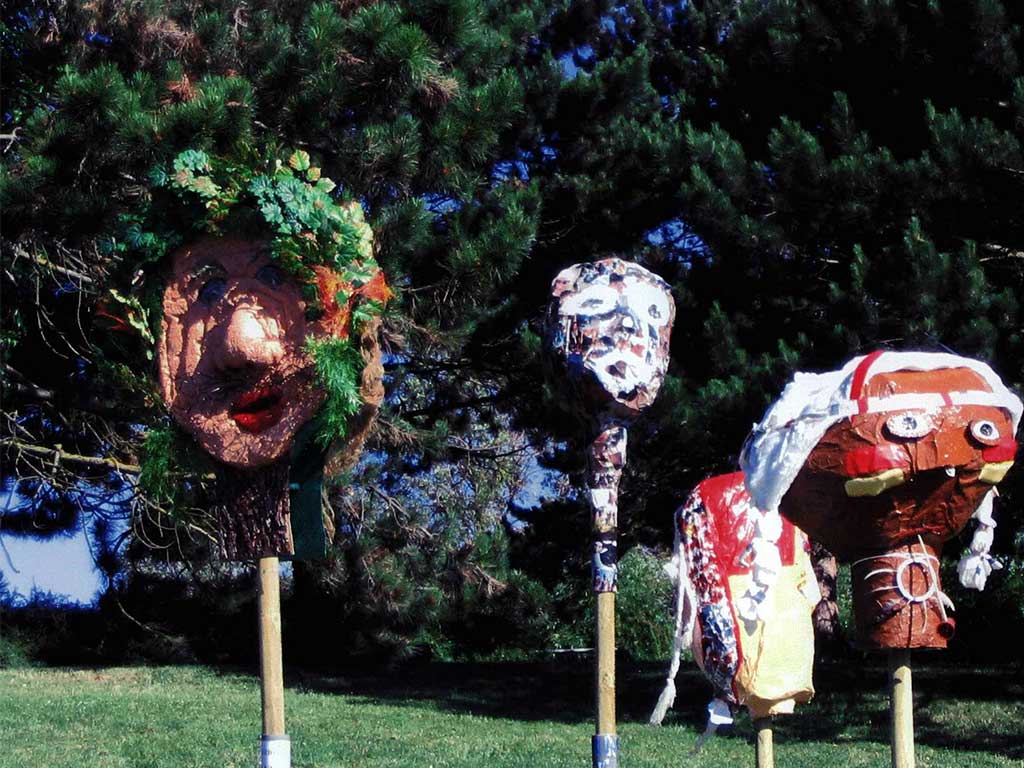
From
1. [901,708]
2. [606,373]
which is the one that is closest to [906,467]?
[901,708]

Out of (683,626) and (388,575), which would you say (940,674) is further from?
(683,626)

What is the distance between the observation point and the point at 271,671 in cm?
398

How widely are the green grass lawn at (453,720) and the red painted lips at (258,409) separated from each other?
11.8 ft

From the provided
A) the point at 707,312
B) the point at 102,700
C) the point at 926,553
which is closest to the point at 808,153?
Result: the point at 707,312

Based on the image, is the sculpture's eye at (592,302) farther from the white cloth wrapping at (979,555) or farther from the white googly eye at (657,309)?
the white cloth wrapping at (979,555)

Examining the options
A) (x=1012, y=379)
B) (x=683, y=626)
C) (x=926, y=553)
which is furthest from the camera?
(x=1012, y=379)

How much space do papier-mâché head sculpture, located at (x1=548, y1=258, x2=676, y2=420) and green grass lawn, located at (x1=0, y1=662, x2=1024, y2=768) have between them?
11.6 feet

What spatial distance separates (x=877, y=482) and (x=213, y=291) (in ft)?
6.43

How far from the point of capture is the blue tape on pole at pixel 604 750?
4293 millimetres

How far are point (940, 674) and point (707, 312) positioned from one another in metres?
4.13

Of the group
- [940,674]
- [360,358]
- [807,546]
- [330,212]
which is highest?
[330,212]

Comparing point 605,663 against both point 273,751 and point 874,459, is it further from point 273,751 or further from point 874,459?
point 874,459

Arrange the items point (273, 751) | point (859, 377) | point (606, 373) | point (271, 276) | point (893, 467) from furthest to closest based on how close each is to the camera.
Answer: point (606, 373)
point (271, 276)
point (273, 751)
point (859, 377)
point (893, 467)

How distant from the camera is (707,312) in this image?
31.0 ft
